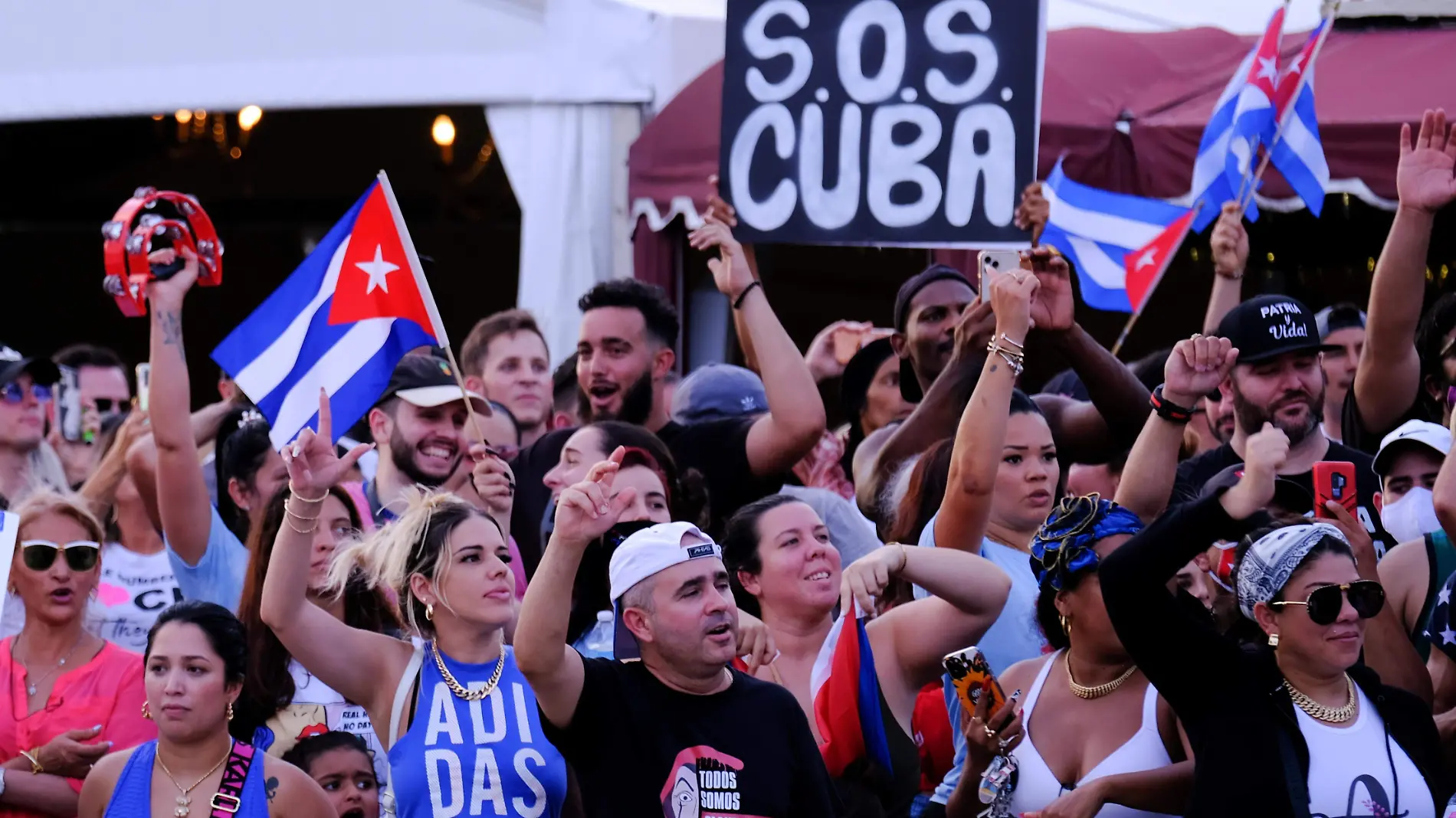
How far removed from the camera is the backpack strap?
4.34m

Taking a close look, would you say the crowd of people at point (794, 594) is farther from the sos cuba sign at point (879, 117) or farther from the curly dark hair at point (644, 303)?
the sos cuba sign at point (879, 117)

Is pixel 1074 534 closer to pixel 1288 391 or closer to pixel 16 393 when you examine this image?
pixel 1288 391

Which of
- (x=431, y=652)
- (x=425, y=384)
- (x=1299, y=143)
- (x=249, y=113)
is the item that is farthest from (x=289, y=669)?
(x=249, y=113)

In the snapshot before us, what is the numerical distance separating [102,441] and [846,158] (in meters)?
3.19

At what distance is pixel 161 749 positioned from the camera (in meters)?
4.50

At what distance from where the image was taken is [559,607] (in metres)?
3.79

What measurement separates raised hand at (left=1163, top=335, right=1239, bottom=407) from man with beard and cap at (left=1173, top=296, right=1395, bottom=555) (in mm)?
666

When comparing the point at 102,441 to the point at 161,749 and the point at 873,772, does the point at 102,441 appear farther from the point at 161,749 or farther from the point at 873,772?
the point at 873,772

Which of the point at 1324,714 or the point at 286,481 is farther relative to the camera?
the point at 286,481

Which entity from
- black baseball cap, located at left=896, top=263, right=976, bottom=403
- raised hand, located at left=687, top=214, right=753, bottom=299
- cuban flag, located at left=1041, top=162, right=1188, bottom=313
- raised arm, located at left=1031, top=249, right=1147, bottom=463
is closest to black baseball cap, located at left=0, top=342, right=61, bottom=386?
raised hand, located at left=687, top=214, right=753, bottom=299

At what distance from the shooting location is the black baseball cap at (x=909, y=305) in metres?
6.05

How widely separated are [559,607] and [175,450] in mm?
1855

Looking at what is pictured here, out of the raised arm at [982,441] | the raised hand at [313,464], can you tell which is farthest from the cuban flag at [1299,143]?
the raised hand at [313,464]

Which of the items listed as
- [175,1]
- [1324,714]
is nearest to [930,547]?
[1324,714]
